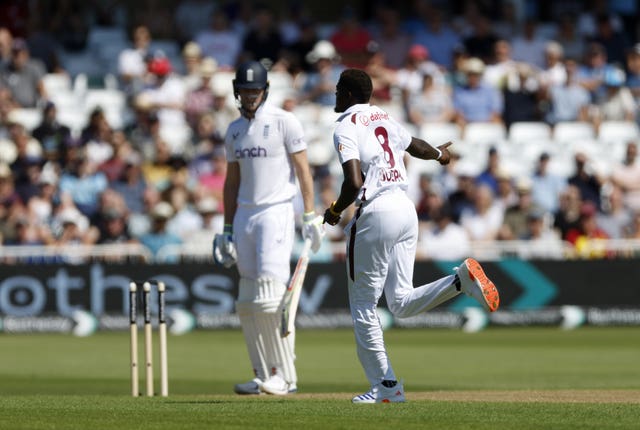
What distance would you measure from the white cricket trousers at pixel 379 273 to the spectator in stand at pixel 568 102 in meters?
14.7

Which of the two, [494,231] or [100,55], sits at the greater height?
[100,55]

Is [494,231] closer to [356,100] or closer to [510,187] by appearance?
[510,187]

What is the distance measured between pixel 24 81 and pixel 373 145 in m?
14.4

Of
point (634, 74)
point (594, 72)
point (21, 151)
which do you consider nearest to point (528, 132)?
point (594, 72)

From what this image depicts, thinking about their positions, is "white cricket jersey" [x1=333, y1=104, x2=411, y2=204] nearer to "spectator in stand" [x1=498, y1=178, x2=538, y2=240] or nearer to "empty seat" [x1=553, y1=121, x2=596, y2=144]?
"spectator in stand" [x1=498, y1=178, x2=538, y2=240]

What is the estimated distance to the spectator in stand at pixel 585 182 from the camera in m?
22.3

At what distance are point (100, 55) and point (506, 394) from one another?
1482 centimetres

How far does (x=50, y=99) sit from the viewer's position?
23.4m

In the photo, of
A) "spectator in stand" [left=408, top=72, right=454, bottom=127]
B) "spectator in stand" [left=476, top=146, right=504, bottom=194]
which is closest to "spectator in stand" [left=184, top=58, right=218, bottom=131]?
"spectator in stand" [left=408, top=72, right=454, bottom=127]

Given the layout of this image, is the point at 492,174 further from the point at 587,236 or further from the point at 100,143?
the point at 100,143

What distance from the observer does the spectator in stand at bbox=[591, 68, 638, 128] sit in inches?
957

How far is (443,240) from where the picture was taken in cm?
2069

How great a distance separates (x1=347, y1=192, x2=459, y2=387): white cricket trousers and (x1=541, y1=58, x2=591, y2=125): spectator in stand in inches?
578

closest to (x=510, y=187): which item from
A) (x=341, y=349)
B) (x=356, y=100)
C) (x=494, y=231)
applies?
(x=494, y=231)
